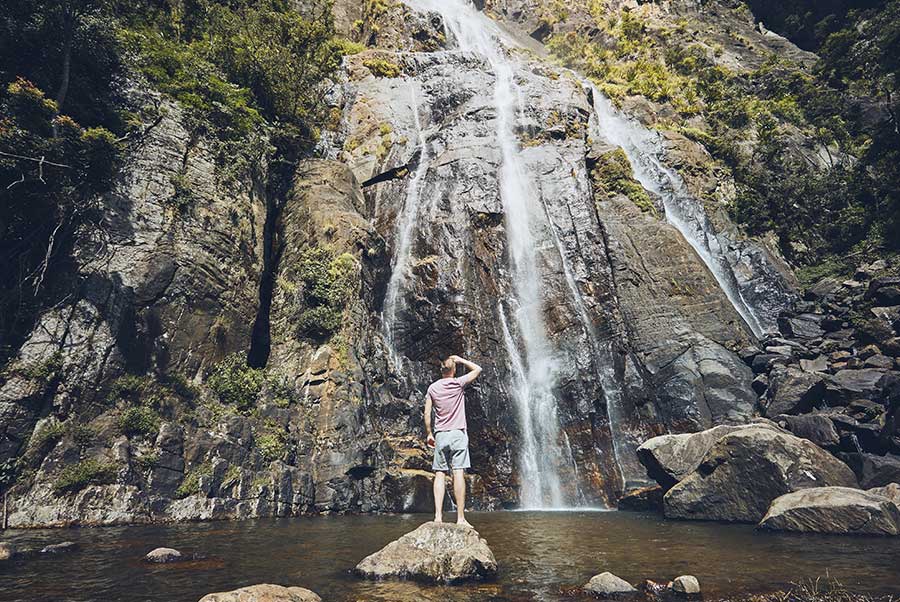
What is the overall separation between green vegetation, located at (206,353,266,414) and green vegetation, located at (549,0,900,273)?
90.7ft

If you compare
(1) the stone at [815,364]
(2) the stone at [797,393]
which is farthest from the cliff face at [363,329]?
(1) the stone at [815,364]

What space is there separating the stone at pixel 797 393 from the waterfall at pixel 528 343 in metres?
7.20

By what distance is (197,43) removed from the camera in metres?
23.6

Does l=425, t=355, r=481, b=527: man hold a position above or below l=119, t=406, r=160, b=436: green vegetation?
below

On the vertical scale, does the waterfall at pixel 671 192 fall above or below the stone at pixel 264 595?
above

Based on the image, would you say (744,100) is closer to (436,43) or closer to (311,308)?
(436,43)

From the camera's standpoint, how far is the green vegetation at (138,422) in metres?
12.6

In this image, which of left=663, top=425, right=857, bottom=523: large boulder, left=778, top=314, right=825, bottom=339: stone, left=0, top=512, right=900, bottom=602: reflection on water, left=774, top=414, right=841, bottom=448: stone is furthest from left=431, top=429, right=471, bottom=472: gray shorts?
left=778, top=314, right=825, bottom=339: stone

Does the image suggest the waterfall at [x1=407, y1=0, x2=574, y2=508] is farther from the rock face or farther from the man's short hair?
the rock face

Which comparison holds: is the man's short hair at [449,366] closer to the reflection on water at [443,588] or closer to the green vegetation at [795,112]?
the reflection on water at [443,588]

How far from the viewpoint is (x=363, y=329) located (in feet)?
60.4

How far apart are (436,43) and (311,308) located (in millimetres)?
30593

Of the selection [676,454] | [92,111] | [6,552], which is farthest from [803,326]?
[92,111]

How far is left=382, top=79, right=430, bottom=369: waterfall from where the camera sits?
20156mm
